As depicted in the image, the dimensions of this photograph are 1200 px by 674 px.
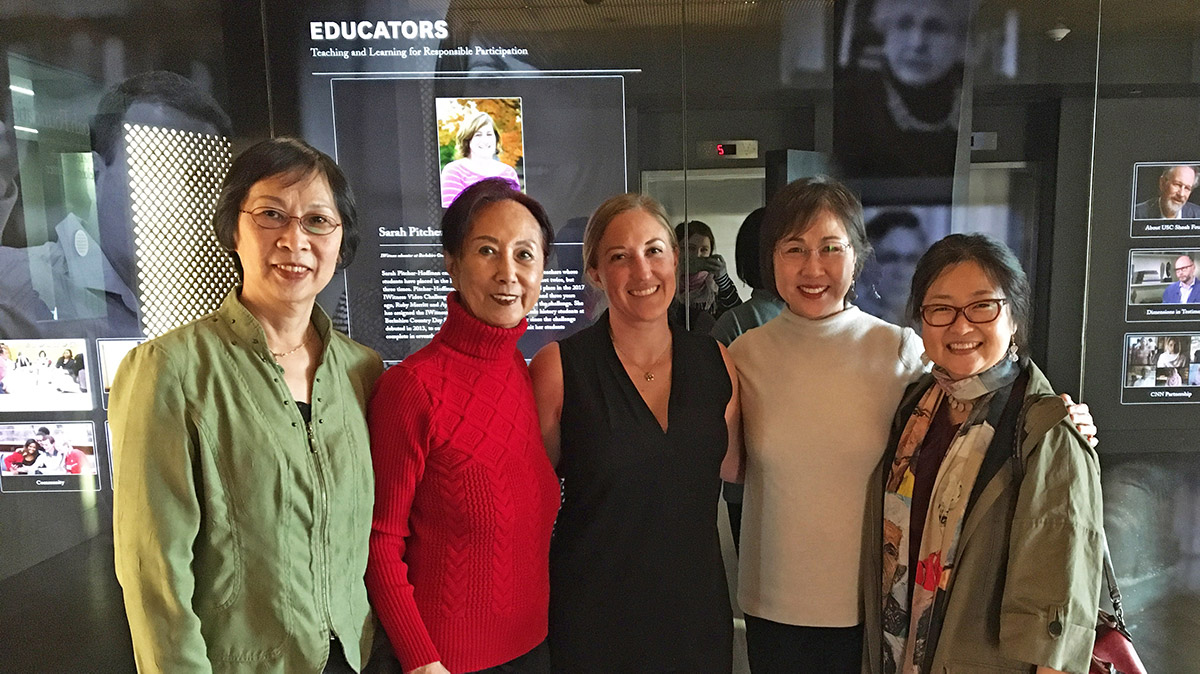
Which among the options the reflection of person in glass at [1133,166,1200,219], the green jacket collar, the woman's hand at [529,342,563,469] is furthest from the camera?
the reflection of person in glass at [1133,166,1200,219]

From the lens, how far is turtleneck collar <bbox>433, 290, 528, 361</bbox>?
1486mm

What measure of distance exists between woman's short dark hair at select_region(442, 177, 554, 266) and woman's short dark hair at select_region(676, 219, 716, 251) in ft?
3.74

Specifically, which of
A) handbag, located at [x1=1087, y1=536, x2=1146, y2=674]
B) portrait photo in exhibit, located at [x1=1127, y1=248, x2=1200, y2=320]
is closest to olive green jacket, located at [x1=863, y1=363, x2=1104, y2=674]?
handbag, located at [x1=1087, y1=536, x2=1146, y2=674]

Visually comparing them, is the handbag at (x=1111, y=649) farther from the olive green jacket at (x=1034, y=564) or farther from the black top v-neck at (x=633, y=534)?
the black top v-neck at (x=633, y=534)

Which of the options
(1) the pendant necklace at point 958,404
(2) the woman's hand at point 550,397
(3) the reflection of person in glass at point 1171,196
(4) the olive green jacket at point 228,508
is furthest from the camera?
(3) the reflection of person in glass at point 1171,196

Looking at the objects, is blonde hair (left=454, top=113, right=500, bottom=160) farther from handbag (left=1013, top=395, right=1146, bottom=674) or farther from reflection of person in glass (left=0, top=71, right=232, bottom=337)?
handbag (left=1013, top=395, right=1146, bottom=674)

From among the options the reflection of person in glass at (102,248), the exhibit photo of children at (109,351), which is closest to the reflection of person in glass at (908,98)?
the reflection of person in glass at (102,248)

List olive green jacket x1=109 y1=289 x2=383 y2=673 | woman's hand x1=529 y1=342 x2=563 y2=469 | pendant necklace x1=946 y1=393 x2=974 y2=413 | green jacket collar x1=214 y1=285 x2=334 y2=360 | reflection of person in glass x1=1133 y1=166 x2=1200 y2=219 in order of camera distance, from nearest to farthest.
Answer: olive green jacket x1=109 y1=289 x2=383 y2=673, green jacket collar x1=214 y1=285 x2=334 y2=360, pendant necklace x1=946 y1=393 x2=974 y2=413, woman's hand x1=529 y1=342 x2=563 y2=469, reflection of person in glass x1=1133 y1=166 x2=1200 y2=219

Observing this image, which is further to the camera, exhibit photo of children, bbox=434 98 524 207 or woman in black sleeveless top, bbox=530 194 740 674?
exhibit photo of children, bbox=434 98 524 207

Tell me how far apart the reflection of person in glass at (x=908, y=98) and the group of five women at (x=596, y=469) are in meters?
1.01

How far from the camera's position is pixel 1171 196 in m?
2.69

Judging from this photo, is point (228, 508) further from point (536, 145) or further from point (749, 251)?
point (749, 251)

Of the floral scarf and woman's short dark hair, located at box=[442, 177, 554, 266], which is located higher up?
woman's short dark hair, located at box=[442, 177, 554, 266]

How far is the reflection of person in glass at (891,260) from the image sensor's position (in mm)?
2631
